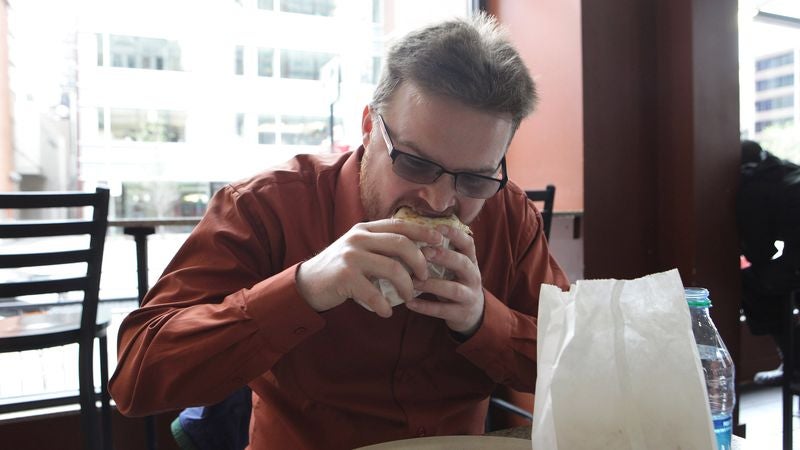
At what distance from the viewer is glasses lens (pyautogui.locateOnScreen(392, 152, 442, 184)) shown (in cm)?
103

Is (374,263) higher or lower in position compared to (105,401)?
higher

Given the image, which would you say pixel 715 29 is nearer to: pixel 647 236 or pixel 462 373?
pixel 647 236

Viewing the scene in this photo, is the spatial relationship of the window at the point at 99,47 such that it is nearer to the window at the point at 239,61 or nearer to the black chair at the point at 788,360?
the window at the point at 239,61

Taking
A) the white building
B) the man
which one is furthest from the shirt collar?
the white building

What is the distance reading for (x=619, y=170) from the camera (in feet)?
9.31

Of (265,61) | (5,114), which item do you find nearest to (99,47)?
(5,114)

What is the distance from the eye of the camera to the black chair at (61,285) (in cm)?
171

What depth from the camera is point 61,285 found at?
1.81m

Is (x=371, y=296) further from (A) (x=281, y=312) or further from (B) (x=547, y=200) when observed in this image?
(B) (x=547, y=200)

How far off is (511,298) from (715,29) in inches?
88.1

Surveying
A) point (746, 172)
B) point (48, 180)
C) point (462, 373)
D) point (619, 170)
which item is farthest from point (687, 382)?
point (48, 180)

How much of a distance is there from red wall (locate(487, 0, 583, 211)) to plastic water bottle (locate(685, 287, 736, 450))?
1741mm

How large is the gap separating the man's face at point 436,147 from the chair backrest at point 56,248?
3.65ft

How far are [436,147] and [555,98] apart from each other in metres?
2.09
